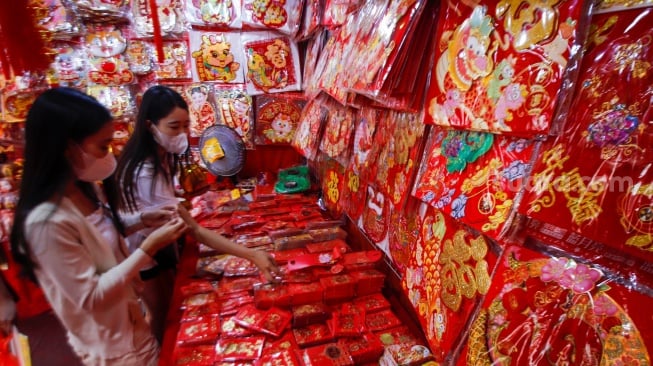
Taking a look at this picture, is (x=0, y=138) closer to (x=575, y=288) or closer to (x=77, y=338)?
(x=77, y=338)

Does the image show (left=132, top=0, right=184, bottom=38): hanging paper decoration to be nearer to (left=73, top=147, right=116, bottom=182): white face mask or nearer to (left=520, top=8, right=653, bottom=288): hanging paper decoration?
(left=73, top=147, right=116, bottom=182): white face mask

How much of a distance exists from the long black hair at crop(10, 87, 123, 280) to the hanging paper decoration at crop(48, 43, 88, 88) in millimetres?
2860

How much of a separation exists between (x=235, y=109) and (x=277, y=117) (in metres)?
0.42

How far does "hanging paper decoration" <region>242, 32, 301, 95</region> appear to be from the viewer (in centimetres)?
316

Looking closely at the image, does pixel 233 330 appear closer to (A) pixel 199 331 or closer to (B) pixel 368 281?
(A) pixel 199 331

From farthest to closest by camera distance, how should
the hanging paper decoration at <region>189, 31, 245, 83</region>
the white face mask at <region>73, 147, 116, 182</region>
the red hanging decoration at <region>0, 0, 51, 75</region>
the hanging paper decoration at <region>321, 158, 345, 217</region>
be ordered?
the hanging paper decoration at <region>189, 31, 245, 83</region>, the hanging paper decoration at <region>321, 158, 345, 217</region>, the red hanging decoration at <region>0, 0, 51, 75</region>, the white face mask at <region>73, 147, 116, 182</region>

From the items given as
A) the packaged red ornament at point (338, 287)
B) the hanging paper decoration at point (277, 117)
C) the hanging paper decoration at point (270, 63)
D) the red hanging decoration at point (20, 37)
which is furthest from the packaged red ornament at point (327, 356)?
the hanging paper decoration at point (270, 63)

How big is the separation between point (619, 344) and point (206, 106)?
11.0 ft

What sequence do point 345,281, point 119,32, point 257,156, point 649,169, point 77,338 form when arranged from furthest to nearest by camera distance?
point 257,156
point 119,32
point 345,281
point 77,338
point 649,169

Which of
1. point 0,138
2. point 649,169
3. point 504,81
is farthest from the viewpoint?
point 0,138

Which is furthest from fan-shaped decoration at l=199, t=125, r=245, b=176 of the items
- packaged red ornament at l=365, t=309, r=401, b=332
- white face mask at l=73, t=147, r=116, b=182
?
packaged red ornament at l=365, t=309, r=401, b=332

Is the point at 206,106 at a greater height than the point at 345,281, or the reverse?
the point at 206,106

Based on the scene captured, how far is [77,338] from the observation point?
1073 mm

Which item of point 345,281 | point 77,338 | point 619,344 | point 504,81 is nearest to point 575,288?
point 619,344
